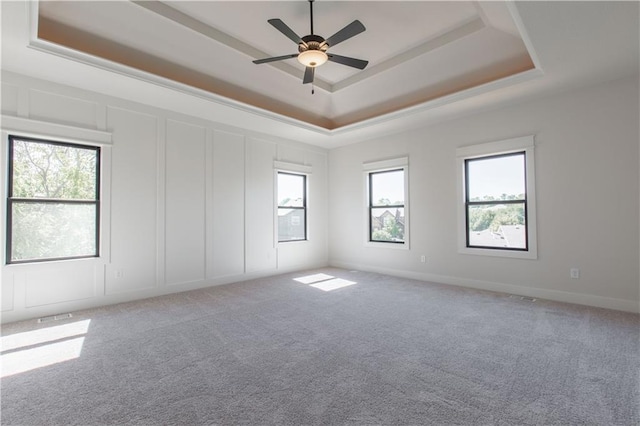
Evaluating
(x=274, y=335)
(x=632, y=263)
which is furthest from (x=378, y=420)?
(x=632, y=263)

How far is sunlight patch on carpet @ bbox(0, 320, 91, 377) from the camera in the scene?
248cm

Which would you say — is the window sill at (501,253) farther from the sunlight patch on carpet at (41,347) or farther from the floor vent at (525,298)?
the sunlight patch on carpet at (41,347)

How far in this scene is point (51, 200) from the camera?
3801 millimetres

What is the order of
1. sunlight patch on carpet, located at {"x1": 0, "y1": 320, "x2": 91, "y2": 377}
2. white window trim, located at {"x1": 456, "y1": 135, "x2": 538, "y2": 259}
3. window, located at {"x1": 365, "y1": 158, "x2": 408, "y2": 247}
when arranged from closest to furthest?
sunlight patch on carpet, located at {"x1": 0, "y1": 320, "x2": 91, "y2": 377}, white window trim, located at {"x1": 456, "y1": 135, "x2": 538, "y2": 259}, window, located at {"x1": 365, "y1": 158, "x2": 408, "y2": 247}

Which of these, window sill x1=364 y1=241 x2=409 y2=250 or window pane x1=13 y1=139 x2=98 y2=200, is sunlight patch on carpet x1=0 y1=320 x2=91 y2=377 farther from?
window sill x1=364 y1=241 x2=409 y2=250

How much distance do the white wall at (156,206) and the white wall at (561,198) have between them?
288 cm

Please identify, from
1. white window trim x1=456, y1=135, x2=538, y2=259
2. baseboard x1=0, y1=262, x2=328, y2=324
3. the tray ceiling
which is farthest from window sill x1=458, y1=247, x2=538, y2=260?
baseboard x1=0, y1=262, x2=328, y2=324

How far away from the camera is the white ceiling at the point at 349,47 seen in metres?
2.94

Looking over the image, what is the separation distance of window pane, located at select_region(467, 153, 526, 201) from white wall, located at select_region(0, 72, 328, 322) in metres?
3.60

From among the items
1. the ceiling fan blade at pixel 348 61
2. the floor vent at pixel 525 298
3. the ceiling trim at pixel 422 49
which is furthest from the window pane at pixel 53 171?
the floor vent at pixel 525 298

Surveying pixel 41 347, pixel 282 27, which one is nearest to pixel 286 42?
pixel 282 27

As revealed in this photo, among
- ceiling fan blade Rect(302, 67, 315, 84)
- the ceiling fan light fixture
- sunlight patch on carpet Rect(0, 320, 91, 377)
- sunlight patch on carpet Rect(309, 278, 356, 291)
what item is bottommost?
sunlight patch on carpet Rect(0, 320, 91, 377)

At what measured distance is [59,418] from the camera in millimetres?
1816

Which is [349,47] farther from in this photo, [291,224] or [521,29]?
[291,224]
